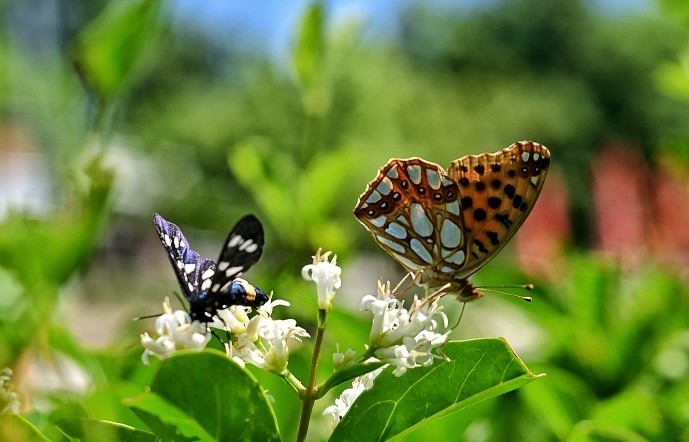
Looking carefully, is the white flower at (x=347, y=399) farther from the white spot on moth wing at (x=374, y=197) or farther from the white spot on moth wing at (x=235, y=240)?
the white spot on moth wing at (x=374, y=197)

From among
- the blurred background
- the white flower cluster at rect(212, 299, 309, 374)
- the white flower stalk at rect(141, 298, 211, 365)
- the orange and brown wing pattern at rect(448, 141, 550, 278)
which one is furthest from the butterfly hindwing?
the white flower stalk at rect(141, 298, 211, 365)

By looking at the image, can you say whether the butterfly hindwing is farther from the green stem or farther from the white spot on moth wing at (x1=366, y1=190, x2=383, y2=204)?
the green stem

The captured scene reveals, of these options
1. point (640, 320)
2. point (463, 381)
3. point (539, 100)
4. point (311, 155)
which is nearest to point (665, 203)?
point (640, 320)

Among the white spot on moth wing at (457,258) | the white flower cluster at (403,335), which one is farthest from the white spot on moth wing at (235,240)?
the white spot on moth wing at (457,258)

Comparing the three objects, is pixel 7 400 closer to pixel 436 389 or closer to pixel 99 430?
pixel 99 430

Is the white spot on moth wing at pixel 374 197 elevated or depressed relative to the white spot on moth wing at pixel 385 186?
depressed

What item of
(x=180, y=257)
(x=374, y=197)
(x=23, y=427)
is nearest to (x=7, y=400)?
(x=23, y=427)
